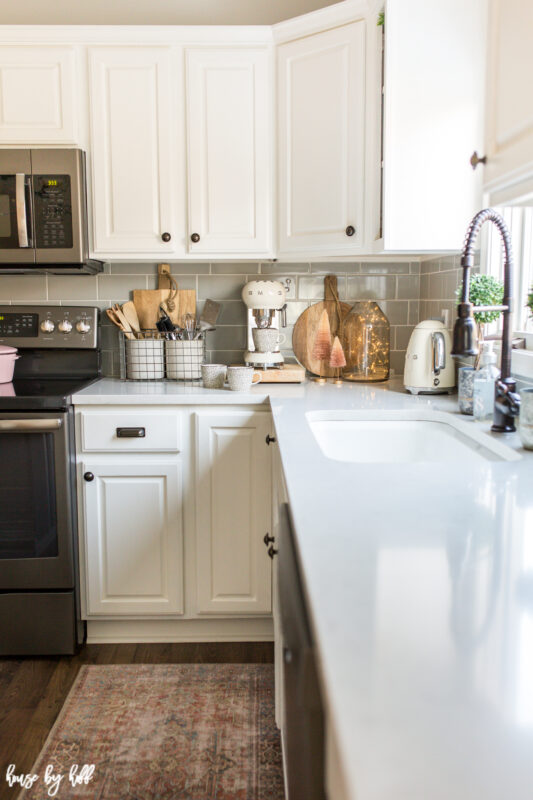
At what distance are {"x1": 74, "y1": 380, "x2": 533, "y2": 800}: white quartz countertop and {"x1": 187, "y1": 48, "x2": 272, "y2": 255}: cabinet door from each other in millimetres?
1471

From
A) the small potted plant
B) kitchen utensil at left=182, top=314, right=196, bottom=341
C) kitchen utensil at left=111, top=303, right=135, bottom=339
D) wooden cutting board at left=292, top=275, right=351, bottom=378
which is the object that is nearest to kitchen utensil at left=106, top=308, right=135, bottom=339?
kitchen utensil at left=111, top=303, right=135, bottom=339

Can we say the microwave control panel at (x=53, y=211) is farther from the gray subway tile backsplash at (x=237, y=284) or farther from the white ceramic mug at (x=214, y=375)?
the white ceramic mug at (x=214, y=375)

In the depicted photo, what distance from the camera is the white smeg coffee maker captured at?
268 centimetres

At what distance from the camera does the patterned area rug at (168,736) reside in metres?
1.77

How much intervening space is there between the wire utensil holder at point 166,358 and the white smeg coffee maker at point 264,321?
8.0 inches

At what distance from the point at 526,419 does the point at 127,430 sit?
4.54 feet

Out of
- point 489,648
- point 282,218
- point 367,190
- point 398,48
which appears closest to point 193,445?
point 282,218

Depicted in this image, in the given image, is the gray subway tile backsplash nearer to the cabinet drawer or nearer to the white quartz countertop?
the cabinet drawer

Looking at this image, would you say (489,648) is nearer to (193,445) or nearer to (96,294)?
(193,445)

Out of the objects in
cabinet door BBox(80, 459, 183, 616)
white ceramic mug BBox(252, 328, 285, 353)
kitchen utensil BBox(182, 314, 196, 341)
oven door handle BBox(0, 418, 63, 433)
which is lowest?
cabinet door BBox(80, 459, 183, 616)

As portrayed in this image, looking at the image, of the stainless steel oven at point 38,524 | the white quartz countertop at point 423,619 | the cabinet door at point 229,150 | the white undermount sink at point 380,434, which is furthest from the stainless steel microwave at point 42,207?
the white quartz countertop at point 423,619

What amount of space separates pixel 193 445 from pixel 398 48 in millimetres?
1470

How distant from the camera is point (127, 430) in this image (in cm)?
240

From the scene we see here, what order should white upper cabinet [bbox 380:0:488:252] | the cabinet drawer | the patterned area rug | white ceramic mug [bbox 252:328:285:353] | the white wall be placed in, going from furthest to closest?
1. the white wall
2. white ceramic mug [bbox 252:328:285:353]
3. the cabinet drawer
4. white upper cabinet [bbox 380:0:488:252]
5. the patterned area rug
